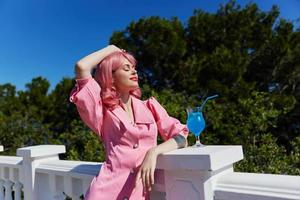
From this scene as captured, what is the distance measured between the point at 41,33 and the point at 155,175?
12.2 m

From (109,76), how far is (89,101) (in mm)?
123

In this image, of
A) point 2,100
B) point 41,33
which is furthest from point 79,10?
point 2,100

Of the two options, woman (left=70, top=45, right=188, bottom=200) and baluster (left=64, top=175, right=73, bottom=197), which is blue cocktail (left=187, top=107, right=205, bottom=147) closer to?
woman (left=70, top=45, right=188, bottom=200)

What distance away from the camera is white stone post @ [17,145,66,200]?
77.2 inches

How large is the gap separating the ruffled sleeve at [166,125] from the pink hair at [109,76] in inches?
4.6

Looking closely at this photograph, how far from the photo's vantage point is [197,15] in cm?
971

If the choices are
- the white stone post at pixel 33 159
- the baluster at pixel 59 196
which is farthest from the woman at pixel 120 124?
the white stone post at pixel 33 159

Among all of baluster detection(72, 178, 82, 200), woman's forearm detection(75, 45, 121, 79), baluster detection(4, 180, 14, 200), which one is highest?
woman's forearm detection(75, 45, 121, 79)

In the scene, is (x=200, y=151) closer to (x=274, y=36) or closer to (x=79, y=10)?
(x=274, y=36)

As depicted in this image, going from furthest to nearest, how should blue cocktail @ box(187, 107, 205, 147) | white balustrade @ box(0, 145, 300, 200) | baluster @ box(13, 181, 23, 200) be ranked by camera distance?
baluster @ box(13, 181, 23, 200)
blue cocktail @ box(187, 107, 205, 147)
white balustrade @ box(0, 145, 300, 200)

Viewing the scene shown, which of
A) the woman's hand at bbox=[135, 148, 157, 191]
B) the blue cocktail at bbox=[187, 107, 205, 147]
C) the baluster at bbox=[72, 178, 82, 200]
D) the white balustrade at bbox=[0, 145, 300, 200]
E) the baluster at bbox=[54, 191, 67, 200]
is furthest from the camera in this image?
the baluster at bbox=[54, 191, 67, 200]

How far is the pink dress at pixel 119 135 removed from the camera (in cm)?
126

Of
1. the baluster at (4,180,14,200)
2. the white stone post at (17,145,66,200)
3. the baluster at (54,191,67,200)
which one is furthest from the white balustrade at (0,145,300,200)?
the baluster at (4,180,14,200)

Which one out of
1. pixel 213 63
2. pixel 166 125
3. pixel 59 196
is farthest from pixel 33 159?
pixel 213 63
